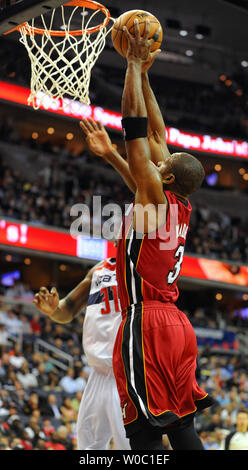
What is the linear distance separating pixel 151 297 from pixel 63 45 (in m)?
2.80

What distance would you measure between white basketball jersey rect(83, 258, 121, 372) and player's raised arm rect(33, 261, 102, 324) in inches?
5.7

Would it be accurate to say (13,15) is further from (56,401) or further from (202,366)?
(202,366)

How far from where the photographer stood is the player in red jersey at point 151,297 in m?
→ 3.94

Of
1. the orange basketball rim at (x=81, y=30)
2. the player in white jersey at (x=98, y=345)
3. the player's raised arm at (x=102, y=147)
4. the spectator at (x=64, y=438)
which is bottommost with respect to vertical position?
the spectator at (x=64, y=438)

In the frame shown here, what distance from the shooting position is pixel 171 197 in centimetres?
418

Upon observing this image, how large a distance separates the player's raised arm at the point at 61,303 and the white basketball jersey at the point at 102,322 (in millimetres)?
144

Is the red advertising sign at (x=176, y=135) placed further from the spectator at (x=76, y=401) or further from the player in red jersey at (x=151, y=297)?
the player in red jersey at (x=151, y=297)

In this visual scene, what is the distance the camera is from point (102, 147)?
4.83m

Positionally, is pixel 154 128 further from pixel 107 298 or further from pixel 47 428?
pixel 47 428

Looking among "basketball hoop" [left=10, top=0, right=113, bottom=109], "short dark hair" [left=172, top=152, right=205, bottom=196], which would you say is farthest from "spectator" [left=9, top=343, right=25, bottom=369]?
"short dark hair" [left=172, top=152, right=205, bottom=196]

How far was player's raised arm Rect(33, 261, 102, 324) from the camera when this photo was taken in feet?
17.7

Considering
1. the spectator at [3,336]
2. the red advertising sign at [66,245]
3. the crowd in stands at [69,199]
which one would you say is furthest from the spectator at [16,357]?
the crowd in stands at [69,199]

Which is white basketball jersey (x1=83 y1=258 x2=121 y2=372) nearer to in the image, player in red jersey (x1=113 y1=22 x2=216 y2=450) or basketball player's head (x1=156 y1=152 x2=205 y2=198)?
player in red jersey (x1=113 y1=22 x2=216 y2=450)

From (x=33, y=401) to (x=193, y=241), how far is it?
11856mm
